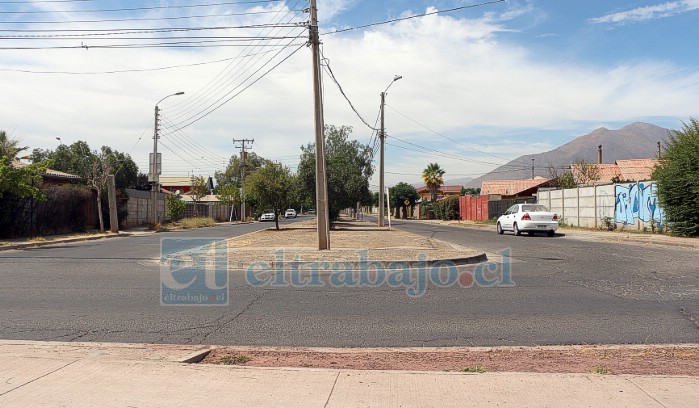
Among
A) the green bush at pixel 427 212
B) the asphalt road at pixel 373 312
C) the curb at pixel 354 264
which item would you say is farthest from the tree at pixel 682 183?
the green bush at pixel 427 212

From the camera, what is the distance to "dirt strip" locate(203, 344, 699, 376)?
548 cm

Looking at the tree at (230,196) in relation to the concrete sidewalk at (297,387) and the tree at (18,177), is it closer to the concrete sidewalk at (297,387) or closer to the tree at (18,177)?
the tree at (18,177)

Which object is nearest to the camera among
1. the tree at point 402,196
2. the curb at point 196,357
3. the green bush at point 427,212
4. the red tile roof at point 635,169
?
the curb at point 196,357

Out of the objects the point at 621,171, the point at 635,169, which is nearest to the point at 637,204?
the point at 635,169

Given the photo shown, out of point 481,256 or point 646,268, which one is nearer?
point 646,268

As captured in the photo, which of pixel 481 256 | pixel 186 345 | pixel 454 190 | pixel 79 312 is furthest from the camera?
pixel 454 190

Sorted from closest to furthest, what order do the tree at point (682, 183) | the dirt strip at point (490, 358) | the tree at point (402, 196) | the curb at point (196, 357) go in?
the dirt strip at point (490, 358)
the curb at point (196, 357)
the tree at point (682, 183)
the tree at point (402, 196)

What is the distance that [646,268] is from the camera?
12.8 m

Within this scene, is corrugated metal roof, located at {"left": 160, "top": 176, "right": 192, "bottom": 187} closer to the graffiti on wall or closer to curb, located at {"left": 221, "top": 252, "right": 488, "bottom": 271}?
the graffiti on wall

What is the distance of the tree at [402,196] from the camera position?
8769cm

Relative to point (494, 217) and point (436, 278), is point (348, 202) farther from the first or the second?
point (436, 278)

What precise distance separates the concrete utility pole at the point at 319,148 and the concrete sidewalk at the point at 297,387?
36.4 ft

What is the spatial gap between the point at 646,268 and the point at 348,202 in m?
24.8

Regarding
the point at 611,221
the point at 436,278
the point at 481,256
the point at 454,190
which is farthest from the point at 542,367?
the point at 454,190
